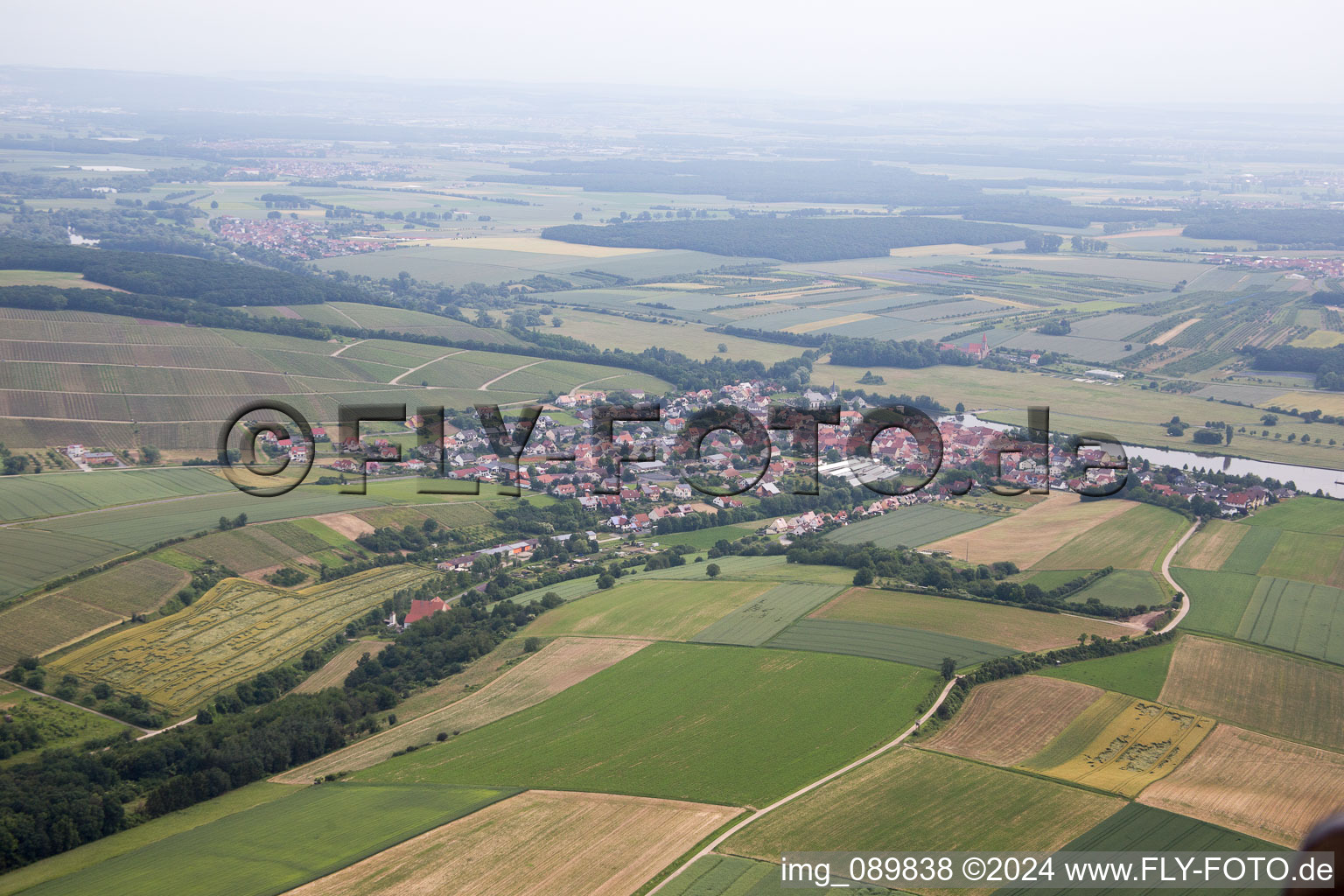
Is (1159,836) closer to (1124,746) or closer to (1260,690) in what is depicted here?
(1124,746)

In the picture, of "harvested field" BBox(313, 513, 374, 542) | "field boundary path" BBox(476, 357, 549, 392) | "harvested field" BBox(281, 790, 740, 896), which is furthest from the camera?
"field boundary path" BBox(476, 357, 549, 392)

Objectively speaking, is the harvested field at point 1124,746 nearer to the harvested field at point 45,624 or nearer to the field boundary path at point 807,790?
the field boundary path at point 807,790

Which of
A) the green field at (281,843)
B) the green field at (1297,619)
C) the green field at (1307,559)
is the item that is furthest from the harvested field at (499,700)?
the green field at (1307,559)

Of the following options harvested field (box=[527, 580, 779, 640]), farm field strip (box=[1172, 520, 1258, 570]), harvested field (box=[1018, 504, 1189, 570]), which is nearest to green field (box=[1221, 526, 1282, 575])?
farm field strip (box=[1172, 520, 1258, 570])

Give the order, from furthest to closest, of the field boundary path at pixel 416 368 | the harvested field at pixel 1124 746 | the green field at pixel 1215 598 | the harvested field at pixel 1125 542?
the field boundary path at pixel 416 368
the harvested field at pixel 1125 542
the green field at pixel 1215 598
the harvested field at pixel 1124 746

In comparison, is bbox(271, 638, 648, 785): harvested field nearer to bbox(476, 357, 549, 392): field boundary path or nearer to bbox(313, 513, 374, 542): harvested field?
bbox(313, 513, 374, 542): harvested field

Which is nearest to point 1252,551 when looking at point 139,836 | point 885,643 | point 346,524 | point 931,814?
point 885,643
